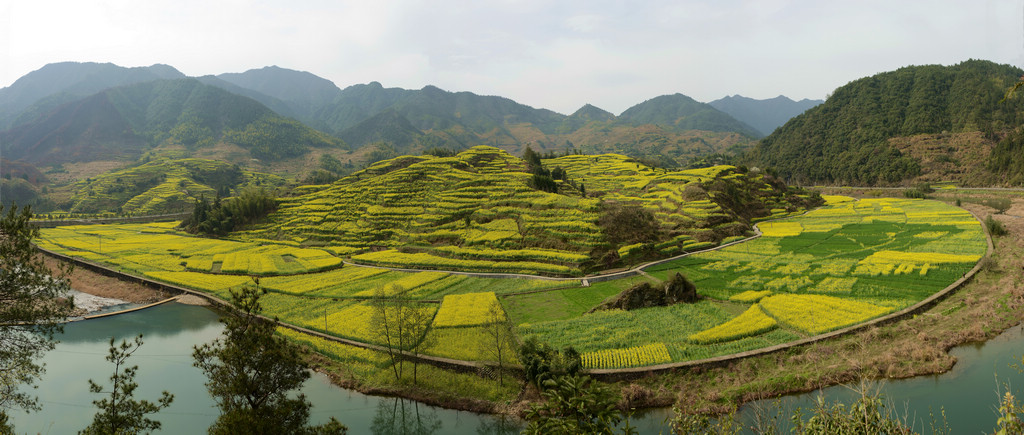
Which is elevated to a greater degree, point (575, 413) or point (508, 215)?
point (508, 215)

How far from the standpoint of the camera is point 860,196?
11825 cm

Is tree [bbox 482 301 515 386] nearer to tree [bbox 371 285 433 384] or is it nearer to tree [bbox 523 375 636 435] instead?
tree [bbox 371 285 433 384]

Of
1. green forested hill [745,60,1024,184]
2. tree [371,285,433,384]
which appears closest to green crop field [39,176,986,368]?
tree [371,285,433,384]

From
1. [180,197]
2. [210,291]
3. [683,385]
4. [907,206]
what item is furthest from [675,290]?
[180,197]

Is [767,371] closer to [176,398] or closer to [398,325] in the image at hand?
[398,325]

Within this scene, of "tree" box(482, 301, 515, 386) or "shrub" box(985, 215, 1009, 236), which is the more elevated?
"shrub" box(985, 215, 1009, 236)

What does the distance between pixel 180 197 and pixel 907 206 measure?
191 meters

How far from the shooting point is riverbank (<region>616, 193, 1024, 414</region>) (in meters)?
Answer: 24.5

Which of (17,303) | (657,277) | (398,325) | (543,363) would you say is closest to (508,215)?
(657,277)

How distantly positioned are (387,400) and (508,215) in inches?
1670

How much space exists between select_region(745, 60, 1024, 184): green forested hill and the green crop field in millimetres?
82068

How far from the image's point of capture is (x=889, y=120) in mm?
149500

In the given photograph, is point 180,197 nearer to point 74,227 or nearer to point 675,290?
point 74,227

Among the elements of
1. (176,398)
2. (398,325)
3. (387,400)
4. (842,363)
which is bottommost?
(176,398)
